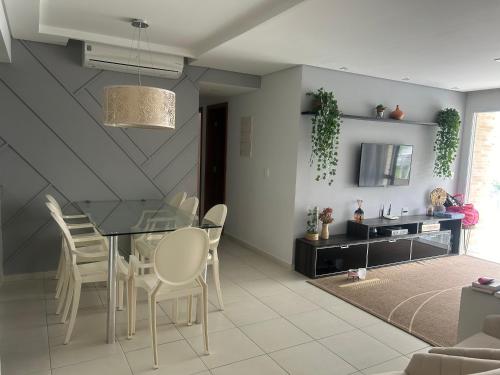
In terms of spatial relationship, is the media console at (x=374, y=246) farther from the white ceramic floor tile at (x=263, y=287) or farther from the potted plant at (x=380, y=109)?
the potted plant at (x=380, y=109)

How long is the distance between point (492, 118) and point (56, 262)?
6361 millimetres

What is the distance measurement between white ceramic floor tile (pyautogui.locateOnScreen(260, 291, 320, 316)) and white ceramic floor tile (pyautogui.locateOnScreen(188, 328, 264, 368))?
604 millimetres

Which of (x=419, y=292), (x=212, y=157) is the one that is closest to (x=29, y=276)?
(x=212, y=157)

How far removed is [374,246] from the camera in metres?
4.85

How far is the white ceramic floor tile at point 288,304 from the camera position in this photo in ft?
11.6

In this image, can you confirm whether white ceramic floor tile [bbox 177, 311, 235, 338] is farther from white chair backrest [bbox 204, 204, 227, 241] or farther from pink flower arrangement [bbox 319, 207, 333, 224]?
pink flower arrangement [bbox 319, 207, 333, 224]

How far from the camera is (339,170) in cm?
491

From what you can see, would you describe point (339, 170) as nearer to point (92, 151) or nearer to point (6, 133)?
point (92, 151)

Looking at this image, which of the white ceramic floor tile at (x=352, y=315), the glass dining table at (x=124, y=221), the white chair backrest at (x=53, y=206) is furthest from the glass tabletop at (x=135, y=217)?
the white ceramic floor tile at (x=352, y=315)

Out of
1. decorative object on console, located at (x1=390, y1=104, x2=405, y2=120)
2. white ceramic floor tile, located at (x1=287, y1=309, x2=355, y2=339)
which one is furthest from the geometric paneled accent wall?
decorative object on console, located at (x1=390, y1=104, x2=405, y2=120)

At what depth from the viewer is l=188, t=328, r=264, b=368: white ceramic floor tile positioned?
2.67 m

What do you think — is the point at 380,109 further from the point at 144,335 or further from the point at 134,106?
the point at 144,335

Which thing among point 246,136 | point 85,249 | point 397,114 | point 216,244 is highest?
point 397,114

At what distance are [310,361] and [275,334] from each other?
0.44 meters
